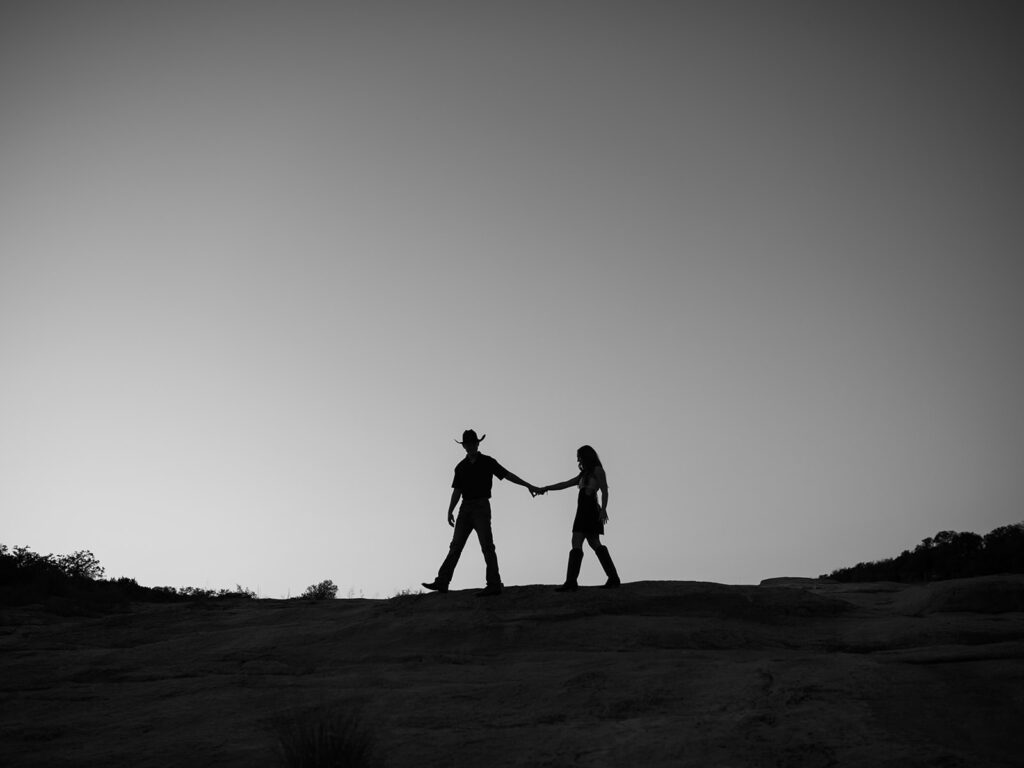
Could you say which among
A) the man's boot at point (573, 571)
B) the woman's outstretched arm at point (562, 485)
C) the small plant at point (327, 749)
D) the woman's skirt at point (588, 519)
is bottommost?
the small plant at point (327, 749)

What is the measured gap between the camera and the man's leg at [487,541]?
9.55 m

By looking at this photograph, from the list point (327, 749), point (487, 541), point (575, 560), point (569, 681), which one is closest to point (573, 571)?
point (575, 560)

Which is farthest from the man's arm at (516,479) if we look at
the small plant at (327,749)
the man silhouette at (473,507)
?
the small plant at (327,749)

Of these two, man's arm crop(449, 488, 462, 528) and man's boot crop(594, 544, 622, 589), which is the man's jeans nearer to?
man's arm crop(449, 488, 462, 528)

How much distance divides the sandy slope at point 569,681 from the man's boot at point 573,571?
262 millimetres

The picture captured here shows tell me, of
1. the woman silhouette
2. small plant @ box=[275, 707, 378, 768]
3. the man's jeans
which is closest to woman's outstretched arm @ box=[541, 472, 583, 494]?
the woman silhouette

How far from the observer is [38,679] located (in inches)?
267

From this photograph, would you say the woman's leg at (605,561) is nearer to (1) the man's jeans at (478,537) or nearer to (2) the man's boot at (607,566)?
(2) the man's boot at (607,566)

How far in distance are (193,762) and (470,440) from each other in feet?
19.6

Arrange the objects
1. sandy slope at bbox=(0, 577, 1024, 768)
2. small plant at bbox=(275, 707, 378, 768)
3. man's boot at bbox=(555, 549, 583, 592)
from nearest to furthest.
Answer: small plant at bbox=(275, 707, 378, 768), sandy slope at bbox=(0, 577, 1024, 768), man's boot at bbox=(555, 549, 583, 592)

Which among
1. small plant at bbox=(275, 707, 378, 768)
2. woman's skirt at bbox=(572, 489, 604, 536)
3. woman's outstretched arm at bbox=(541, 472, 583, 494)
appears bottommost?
small plant at bbox=(275, 707, 378, 768)

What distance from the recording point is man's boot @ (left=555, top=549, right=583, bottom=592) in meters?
9.38

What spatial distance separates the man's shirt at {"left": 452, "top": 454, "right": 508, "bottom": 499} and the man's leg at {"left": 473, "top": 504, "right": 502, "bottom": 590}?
21cm

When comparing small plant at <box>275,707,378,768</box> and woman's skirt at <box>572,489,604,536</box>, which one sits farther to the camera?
woman's skirt at <box>572,489,604,536</box>
